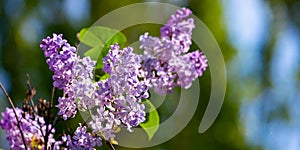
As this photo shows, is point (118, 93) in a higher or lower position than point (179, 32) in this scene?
lower

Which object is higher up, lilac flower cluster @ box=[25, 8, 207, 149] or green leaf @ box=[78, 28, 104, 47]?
green leaf @ box=[78, 28, 104, 47]

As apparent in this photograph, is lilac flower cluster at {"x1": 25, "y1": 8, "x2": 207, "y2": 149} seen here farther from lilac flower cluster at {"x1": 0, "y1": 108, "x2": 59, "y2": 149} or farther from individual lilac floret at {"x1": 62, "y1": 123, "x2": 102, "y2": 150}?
lilac flower cluster at {"x1": 0, "y1": 108, "x2": 59, "y2": 149}

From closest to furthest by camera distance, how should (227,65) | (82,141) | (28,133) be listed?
(82,141) < (28,133) < (227,65)

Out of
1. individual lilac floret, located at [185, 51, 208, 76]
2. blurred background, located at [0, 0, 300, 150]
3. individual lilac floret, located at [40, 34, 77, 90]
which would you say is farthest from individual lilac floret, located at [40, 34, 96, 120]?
blurred background, located at [0, 0, 300, 150]

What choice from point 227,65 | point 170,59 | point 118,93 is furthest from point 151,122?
A: point 227,65

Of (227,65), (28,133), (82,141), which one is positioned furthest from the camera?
(227,65)

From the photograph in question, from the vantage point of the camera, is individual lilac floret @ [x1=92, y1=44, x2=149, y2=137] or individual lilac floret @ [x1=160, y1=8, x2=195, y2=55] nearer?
individual lilac floret @ [x1=92, y1=44, x2=149, y2=137]

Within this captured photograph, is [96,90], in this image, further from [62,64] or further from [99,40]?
[99,40]

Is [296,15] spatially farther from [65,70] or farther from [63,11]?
[65,70]

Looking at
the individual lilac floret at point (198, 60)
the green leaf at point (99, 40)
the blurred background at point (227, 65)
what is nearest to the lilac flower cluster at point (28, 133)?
the green leaf at point (99, 40)

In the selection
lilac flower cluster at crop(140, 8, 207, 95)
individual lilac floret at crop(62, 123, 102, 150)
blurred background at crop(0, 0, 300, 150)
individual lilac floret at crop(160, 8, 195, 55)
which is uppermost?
blurred background at crop(0, 0, 300, 150)
